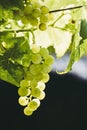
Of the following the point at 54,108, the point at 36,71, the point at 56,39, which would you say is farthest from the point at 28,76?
the point at 54,108

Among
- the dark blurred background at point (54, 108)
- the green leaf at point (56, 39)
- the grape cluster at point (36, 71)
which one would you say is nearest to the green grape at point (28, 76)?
the grape cluster at point (36, 71)

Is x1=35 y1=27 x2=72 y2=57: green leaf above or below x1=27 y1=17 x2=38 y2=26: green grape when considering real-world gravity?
below

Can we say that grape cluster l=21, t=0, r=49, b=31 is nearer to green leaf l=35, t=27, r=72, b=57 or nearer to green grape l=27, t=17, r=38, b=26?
green grape l=27, t=17, r=38, b=26

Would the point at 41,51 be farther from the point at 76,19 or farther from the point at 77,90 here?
the point at 77,90

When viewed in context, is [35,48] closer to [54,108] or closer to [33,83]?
[33,83]

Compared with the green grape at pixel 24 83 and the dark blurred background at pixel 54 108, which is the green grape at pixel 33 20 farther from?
the dark blurred background at pixel 54 108

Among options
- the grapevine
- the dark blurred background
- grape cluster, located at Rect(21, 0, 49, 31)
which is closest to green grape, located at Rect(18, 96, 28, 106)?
the grapevine

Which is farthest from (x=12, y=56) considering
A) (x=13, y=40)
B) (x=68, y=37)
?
(x=68, y=37)
